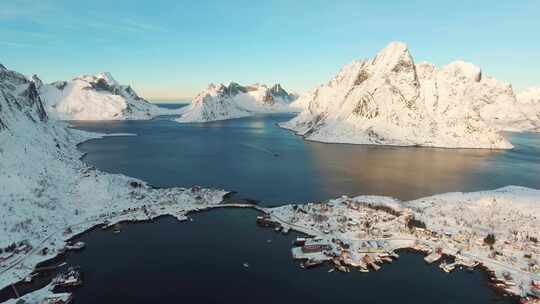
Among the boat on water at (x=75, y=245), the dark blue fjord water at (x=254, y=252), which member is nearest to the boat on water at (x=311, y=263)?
the dark blue fjord water at (x=254, y=252)

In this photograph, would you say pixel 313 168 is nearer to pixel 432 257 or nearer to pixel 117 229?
pixel 432 257

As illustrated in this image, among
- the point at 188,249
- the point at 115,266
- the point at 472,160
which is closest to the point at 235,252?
the point at 188,249

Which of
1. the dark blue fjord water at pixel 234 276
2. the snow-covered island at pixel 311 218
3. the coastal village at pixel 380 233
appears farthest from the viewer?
the snow-covered island at pixel 311 218

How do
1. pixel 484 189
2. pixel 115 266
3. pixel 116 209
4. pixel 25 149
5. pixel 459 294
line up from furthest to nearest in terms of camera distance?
pixel 484 189
pixel 25 149
pixel 116 209
pixel 115 266
pixel 459 294

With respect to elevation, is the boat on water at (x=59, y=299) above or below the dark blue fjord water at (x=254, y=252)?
below

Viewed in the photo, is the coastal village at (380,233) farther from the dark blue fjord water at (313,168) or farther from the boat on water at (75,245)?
the dark blue fjord water at (313,168)

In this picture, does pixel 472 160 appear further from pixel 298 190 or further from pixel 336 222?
pixel 336 222
